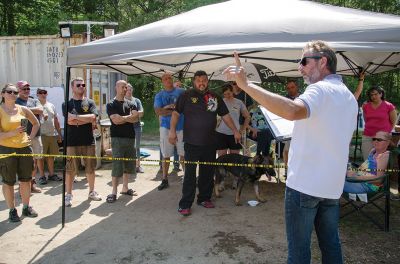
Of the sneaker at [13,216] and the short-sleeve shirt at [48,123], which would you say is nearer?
the sneaker at [13,216]

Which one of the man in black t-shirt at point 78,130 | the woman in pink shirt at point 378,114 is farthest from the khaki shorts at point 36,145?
the woman in pink shirt at point 378,114

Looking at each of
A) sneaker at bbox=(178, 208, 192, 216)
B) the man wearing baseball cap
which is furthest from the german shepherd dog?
the man wearing baseball cap

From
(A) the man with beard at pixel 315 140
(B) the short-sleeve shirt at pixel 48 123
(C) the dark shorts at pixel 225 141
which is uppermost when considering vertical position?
(A) the man with beard at pixel 315 140

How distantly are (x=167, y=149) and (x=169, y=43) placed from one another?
287 cm

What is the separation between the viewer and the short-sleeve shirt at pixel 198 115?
16.6 feet

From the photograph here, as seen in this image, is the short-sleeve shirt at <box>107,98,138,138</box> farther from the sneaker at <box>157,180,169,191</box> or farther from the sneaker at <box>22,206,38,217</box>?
the sneaker at <box>22,206,38,217</box>

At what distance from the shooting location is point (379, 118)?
608cm

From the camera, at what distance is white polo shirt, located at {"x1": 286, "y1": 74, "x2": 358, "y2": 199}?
210 cm

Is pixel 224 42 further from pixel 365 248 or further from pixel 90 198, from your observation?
pixel 90 198

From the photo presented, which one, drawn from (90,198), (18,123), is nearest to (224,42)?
(18,123)

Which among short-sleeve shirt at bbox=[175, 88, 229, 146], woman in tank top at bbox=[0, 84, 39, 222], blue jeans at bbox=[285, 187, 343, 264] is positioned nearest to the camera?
blue jeans at bbox=[285, 187, 343, 264]

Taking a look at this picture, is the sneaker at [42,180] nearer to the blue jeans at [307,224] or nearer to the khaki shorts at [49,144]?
the khaki shorts at [49,144]

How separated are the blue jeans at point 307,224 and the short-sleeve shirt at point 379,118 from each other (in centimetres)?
420

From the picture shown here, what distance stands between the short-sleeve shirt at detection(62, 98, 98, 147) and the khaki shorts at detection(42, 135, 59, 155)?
5.50ft
